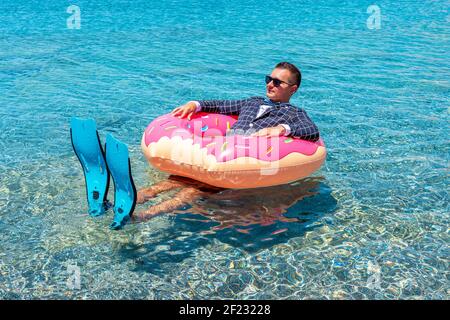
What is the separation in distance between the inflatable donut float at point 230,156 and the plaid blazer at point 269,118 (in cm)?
10

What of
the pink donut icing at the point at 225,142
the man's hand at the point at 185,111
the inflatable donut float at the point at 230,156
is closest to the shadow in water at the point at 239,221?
Result: the inflatable donut float at the point at 230,156

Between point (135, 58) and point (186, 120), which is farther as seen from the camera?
point (135, 58)

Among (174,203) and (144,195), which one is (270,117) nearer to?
(174,203)

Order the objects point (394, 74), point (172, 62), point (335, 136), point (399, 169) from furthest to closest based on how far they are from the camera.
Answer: point (172, 62), point (394, 74), point (335, 136), point (399, 169)

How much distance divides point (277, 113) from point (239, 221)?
101 centimetres

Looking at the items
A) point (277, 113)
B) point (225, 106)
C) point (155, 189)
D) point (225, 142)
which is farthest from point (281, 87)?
point (155, 189)

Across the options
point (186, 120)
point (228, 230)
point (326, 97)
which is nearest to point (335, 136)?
point (326, 97)

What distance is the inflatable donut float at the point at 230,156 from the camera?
411cm

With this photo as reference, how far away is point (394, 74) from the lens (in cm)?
898

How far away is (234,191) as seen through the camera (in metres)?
4.62

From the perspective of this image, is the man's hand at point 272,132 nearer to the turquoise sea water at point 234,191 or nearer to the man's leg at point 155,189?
the turquoise sea water at point 234,191
